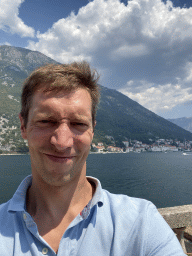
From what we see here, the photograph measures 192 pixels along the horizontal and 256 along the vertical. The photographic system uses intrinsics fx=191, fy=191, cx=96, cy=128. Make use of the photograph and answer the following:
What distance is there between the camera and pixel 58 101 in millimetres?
1326

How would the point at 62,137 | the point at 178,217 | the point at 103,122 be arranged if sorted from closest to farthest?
the point at 62,137
the point at 178,217
the point at 103,122

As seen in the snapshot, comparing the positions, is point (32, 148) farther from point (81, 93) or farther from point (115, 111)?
point (115, 111)

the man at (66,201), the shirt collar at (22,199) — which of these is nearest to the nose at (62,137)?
the man at (66,201)

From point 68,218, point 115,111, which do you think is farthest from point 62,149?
point 115,111

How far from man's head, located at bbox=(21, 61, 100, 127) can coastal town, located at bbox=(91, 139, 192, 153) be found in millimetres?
116196

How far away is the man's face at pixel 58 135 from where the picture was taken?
126 cm

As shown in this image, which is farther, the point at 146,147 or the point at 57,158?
the point at 146,147

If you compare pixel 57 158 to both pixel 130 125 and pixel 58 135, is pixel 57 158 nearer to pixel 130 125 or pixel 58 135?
pixel 58 135

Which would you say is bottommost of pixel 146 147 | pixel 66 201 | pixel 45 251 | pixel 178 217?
pixel 146 147

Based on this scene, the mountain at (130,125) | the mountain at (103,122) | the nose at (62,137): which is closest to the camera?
the nose at (62,137)

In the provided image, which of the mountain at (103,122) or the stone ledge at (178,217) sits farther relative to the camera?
the mountain at (103,122)

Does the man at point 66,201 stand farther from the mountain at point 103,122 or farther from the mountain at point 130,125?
the mountain at point 130,125

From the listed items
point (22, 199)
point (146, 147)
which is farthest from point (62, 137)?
point (146, 147)

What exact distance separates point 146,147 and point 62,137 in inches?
5669
